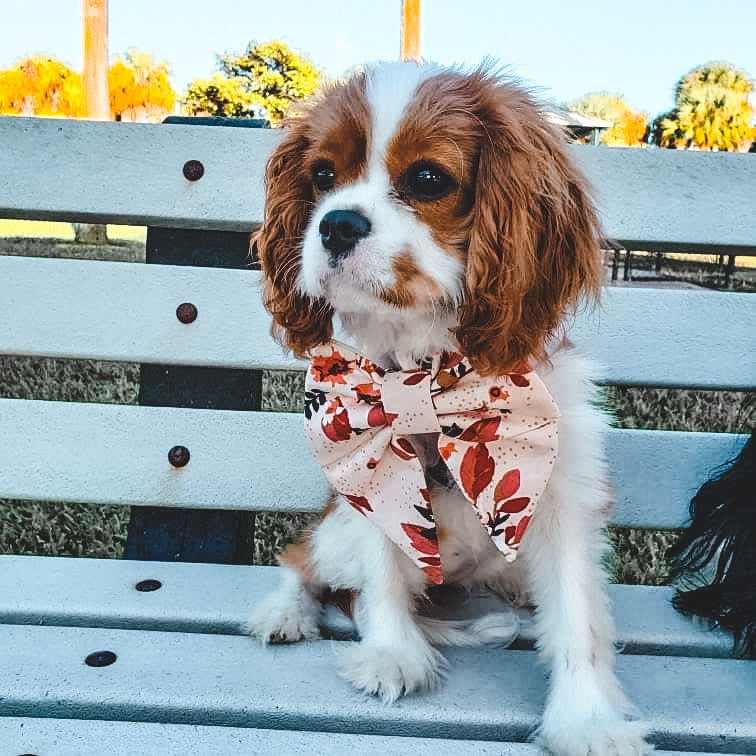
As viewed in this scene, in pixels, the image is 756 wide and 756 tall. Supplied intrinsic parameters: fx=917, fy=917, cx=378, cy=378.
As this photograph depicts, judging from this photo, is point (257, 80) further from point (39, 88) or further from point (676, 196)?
point (676, 196)

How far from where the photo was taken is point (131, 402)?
3.62m

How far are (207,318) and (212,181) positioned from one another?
0.28m

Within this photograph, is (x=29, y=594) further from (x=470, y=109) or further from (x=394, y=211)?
(x=470, y=109)

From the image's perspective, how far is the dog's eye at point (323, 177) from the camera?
1439mm

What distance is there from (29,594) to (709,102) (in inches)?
866

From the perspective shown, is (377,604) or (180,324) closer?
(377,604)

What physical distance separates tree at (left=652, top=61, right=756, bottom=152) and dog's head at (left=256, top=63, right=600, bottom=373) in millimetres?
19517

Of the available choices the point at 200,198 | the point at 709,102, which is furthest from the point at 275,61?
the point at 200,198

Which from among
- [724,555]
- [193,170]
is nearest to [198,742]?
[724,555]

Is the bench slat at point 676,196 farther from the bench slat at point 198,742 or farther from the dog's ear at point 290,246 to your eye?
the bench slat at point 198,742

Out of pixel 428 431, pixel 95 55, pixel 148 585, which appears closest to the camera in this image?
pixel 428 431

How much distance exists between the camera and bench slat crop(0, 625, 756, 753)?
1.26 metres

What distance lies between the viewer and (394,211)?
1295 millimetres

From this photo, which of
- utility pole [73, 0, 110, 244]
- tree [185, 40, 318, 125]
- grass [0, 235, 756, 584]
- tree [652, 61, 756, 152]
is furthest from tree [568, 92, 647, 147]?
grass [0, 235, 756, 584]
